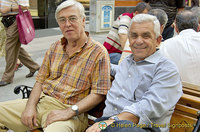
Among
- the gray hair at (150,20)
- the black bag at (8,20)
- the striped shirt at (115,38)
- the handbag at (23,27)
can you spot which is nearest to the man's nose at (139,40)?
Answer: the gray hair at (150,20)

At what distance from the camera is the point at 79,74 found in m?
2.57

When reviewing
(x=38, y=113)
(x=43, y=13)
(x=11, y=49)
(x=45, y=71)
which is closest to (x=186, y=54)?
(x=45, y=71)

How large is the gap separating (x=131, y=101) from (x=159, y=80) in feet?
1.05

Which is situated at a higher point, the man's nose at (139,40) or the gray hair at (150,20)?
the gray hair at (150,20)

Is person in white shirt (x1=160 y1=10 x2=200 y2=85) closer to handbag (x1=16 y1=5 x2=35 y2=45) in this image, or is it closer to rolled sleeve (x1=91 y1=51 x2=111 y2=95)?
rolled sleeve (x1=91 y1=51 x2=111 y2=95)

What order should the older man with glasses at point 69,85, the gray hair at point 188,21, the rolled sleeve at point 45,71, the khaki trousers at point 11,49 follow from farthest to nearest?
the khaki trousers at point 11,49 → the gray hair at point 188,21 → the rolled sleeve at point 45,71 → the older man with glasses at point 69,85

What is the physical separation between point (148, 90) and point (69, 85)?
87 centimetres

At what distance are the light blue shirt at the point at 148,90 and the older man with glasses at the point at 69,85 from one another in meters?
0.23

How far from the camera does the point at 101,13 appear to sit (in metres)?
10.1

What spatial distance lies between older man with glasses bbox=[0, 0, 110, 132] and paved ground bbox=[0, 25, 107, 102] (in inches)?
73.9

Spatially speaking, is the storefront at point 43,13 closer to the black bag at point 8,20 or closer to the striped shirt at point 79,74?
the black bag at point 8,20

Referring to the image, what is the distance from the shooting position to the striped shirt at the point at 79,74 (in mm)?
2518

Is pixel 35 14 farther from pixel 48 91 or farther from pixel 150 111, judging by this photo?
pixel 150 111

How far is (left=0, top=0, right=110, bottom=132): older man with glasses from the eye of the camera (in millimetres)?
2490
